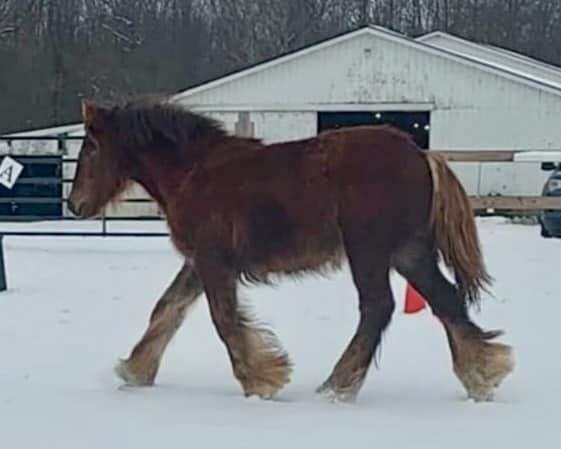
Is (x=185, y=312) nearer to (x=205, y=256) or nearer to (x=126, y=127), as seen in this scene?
(x=205, y=256)

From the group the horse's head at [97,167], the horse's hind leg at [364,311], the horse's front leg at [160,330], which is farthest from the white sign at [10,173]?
the horse's hind leg at [364,311]

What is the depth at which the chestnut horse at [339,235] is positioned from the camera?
457 cm

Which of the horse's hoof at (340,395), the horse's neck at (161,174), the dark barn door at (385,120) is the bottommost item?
the horse's hoof at (340,395)

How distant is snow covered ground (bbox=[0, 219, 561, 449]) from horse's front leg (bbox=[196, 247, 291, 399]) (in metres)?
0.10

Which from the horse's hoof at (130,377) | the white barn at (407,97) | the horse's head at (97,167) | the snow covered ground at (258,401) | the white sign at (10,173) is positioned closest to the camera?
the snow covered ground at (258,401)

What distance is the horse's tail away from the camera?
4.63m

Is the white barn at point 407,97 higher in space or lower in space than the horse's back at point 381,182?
higher

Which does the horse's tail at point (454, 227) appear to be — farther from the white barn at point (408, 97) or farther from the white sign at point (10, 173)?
the white barn at point (408, 97)

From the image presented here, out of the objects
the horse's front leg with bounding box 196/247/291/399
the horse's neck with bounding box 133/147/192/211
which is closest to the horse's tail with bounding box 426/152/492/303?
the horse's front leg with bounding box 196/247/291/399

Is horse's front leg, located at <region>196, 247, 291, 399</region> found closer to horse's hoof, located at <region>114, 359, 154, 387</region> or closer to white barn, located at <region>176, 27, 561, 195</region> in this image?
horse's hoof, located at <region>114, 359, 154, 387</region>

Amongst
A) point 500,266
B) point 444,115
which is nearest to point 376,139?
point 500,266

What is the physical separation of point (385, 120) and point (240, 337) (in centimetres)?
1960

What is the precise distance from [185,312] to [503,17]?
3822cm

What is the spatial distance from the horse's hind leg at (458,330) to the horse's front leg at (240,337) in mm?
716
